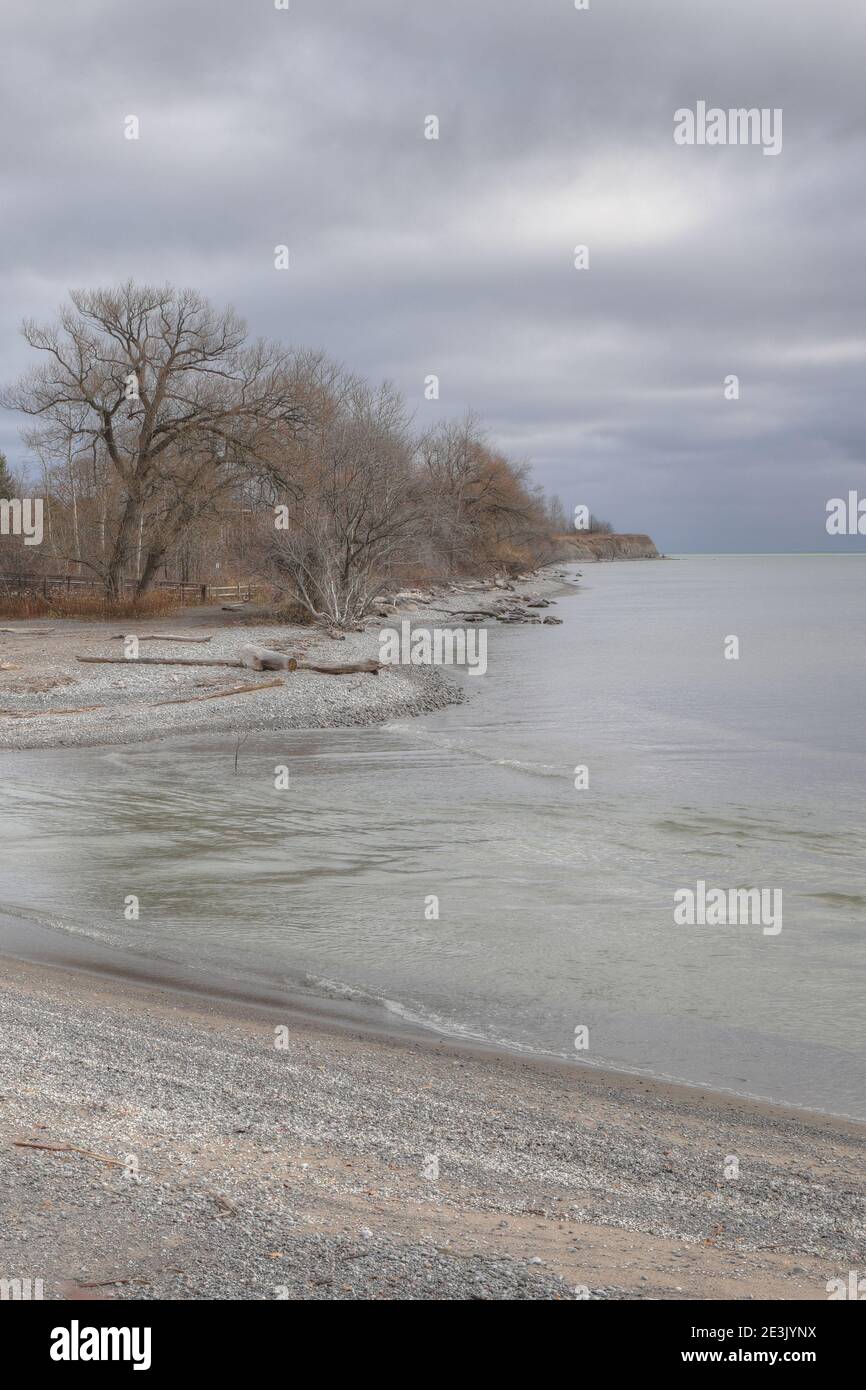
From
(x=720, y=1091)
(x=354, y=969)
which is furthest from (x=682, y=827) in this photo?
(x=720, y=1091)

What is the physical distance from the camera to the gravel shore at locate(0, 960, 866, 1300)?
4.26 meters

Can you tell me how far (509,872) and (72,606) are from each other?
35.0m

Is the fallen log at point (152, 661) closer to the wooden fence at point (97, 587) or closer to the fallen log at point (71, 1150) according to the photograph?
the wooden fence at point (97, 587)

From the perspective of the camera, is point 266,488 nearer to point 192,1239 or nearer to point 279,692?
point 279,692

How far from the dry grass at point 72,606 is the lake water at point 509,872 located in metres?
21.0

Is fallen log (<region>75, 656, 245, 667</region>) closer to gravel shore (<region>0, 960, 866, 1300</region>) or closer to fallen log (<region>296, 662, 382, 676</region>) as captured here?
fallen log (<region>296, 662, 382, 676</region>)

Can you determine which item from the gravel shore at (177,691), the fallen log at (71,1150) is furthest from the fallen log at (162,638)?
the fallen log at (71,1150)

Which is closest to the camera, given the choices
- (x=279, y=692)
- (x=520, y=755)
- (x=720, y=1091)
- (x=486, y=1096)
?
(x=486, y=1096)

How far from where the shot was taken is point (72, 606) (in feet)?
146

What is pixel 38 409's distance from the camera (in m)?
43.1

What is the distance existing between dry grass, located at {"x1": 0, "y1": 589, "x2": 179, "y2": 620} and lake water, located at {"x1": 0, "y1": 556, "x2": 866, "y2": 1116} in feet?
69.1

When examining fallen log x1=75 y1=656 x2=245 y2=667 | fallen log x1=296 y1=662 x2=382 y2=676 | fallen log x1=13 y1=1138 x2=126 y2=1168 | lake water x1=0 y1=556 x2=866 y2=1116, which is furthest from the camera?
fallen log x1=296 y1=662 x2=382 y2=676

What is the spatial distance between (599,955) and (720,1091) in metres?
3.00

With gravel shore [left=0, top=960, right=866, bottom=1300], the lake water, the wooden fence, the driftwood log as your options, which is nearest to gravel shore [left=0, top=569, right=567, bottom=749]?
the driftwood log
